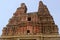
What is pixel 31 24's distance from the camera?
1449 inches

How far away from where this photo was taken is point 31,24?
3681 cm

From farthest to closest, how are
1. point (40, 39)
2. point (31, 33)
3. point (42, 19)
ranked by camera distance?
point (42, 19)
point (31, 33)
point (40, 39)

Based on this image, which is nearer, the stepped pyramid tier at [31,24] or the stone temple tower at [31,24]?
the stone temple tower at [31,24]

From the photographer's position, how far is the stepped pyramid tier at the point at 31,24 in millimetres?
36219

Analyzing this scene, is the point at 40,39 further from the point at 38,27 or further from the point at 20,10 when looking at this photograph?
the point at 20,10

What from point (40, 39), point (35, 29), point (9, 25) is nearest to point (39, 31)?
point (35, 29)

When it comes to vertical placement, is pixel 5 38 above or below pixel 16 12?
below

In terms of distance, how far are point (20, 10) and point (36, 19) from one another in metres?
3.84

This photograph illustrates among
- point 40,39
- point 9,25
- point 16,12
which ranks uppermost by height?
point 16,12

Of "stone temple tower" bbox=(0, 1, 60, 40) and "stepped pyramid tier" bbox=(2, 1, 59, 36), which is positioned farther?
"stepped pyramid tier" bbox=(2, 1, 59, 36)

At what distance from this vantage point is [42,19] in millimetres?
37688

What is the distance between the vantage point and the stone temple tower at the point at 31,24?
35819 mm

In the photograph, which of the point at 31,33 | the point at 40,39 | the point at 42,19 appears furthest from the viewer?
the point at 42,19

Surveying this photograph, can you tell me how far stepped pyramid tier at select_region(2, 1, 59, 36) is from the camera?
36.2 m
